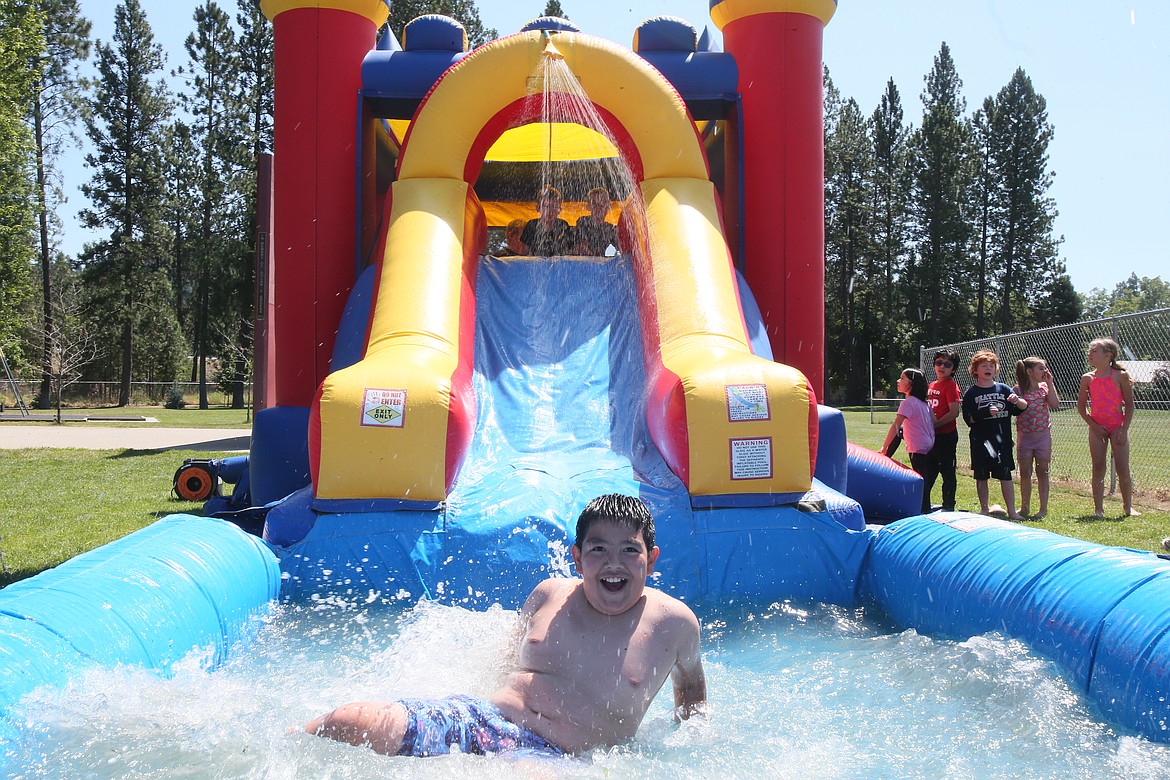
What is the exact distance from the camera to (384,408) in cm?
420

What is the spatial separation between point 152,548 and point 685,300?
2977mm

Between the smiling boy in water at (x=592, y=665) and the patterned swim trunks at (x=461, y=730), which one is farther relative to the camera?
the smiling boy in water at (x=592, y=665)

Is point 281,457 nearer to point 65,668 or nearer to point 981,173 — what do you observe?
point 65,668

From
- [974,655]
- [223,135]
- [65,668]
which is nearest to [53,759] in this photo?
[65,668]

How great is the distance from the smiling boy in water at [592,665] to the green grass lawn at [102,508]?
2963 millimetres

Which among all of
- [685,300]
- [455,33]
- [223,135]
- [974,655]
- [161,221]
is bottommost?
[974,655]

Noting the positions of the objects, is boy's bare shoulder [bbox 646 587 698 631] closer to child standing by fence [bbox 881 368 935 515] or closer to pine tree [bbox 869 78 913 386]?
child standing by fence [bbox 881 368 935 515]

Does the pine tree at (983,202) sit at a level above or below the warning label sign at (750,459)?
above

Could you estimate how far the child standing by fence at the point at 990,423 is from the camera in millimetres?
6508

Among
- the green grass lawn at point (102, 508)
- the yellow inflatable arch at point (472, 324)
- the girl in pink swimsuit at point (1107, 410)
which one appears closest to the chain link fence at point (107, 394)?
the green grass lawn at point (102, 508)

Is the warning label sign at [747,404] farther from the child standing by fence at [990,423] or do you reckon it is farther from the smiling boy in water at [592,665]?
the child standing by fence at [990,423]

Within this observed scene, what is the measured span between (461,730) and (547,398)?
3239 mm

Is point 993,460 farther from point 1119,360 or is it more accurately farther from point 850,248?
point 850,248

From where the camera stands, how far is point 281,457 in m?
5.44
